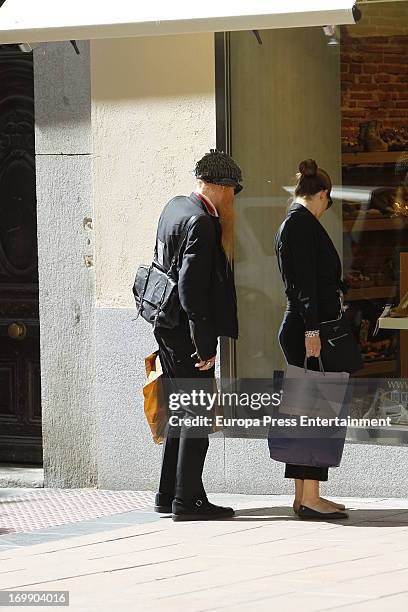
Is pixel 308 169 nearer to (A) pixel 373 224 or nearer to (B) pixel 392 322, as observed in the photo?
(A) pixel 373 224

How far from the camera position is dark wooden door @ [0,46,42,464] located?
10820mm

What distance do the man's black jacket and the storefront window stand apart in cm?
111

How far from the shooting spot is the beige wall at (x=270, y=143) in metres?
9.51

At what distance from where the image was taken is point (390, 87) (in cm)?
936

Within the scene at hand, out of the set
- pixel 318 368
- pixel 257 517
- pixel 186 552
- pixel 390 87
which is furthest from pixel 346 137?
pixel 186 552

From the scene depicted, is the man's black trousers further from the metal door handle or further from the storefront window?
the metal door handle

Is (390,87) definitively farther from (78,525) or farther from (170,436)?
(78,525)

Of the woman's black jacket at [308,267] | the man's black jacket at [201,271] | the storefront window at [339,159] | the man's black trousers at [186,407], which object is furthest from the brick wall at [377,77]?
the man's black trousers at [186,407]

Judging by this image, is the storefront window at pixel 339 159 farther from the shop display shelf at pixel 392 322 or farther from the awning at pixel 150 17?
the awning at pixel 150 17

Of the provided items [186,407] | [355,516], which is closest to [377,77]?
[186,407]

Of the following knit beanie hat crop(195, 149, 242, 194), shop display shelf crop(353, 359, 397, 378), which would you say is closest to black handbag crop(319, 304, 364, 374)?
shop display shelf crop(353, 359, 397, 378)

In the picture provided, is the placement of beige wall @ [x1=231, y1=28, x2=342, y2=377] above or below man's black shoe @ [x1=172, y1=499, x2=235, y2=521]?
above

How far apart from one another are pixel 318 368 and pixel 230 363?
1271 millimetres

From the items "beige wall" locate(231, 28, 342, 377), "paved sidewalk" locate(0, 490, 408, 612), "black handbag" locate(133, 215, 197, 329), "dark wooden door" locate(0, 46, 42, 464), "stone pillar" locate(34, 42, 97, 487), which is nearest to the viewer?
"paved sidewalk" locate(0, 490, 408, 612)
